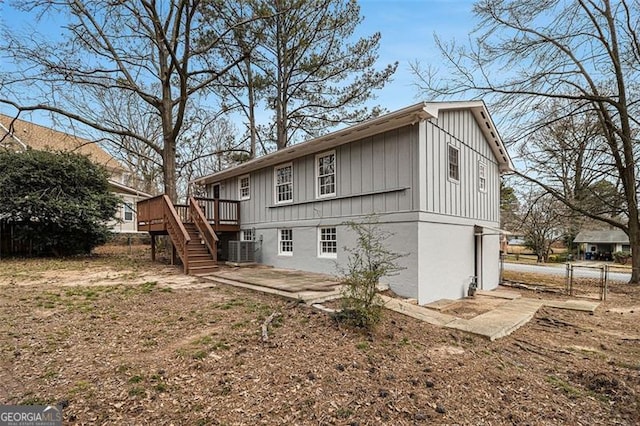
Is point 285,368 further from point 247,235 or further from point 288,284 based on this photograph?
point 247,235

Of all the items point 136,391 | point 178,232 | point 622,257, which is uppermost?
point 178,232

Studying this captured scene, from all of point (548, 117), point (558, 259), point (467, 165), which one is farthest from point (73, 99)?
point (558, 259)

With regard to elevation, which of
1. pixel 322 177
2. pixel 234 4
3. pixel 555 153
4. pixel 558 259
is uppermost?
pixel 234 4

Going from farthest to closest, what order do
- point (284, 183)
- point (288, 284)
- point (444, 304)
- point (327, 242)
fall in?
point (284, 183) < point (327, 242) < point (444, 304) < point (288, 284)

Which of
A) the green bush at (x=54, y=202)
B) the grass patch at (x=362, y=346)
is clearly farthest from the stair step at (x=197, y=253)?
the grass patch at (x=362, y=346)

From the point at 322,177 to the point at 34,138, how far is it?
24439 millimetres

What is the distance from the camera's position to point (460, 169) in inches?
404

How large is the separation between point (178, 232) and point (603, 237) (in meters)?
44.8

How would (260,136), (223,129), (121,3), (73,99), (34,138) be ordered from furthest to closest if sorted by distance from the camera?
1. (223,129)
2. (34,138)
3. (260,136)
4. (73,99)
5. (121,3)

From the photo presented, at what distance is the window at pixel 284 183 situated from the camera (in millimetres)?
11547

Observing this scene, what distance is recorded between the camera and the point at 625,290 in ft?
38.9

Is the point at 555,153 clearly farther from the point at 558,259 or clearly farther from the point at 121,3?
the point at 558,259

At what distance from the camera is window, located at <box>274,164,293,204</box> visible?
11.5m

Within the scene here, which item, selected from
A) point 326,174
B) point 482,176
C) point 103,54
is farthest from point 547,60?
point 103,54
